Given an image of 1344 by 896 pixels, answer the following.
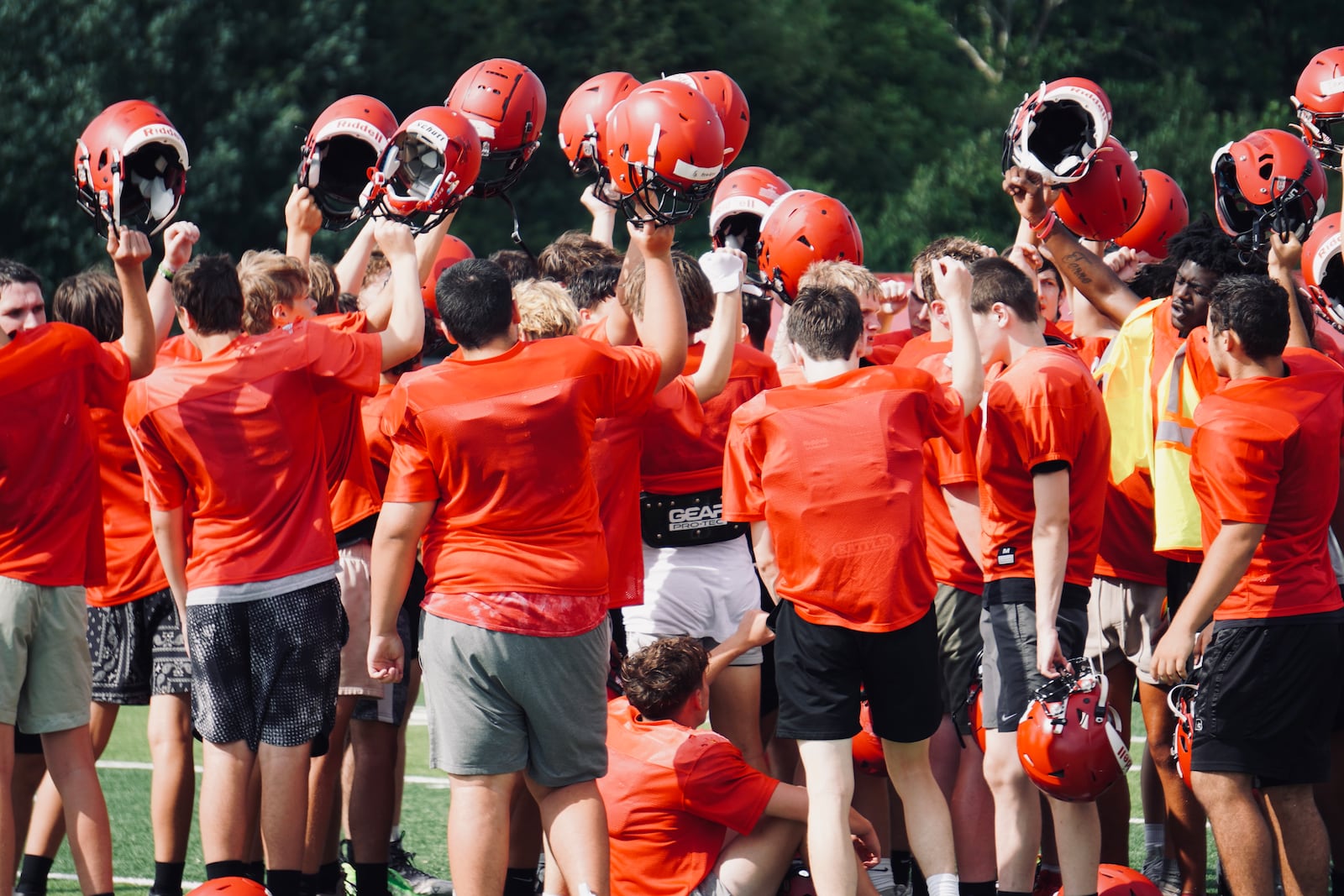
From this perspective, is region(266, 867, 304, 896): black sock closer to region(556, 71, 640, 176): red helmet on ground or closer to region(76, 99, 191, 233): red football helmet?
region(76, 99, 191, 233): red football helmet

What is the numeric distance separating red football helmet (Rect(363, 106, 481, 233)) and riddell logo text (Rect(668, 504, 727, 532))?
1.36 m

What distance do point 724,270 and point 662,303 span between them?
12.3 inches

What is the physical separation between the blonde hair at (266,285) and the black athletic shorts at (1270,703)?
3.35 m

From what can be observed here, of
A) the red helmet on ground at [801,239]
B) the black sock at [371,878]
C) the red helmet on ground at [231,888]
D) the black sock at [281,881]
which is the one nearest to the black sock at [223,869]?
the black sock at [281,881]

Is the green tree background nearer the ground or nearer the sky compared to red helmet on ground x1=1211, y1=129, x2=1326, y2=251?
nearer the sky

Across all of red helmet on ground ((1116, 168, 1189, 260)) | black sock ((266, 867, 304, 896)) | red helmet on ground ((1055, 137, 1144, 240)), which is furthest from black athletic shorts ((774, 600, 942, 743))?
red helmet on ground ((1116, 168, 1189, 260))

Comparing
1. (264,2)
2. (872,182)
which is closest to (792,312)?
(264,2)

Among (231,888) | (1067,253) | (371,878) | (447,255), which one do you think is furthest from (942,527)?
(447,255)

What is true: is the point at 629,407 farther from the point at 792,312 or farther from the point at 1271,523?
the point at 1271,523

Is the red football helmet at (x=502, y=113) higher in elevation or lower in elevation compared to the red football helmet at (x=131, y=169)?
higher

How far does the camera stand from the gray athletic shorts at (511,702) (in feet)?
17.0

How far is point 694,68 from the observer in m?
29.8

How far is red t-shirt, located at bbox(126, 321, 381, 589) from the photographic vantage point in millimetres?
5590

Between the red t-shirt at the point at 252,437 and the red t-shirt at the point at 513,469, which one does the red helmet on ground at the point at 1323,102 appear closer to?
the red t-shirt at the point at 513,469
